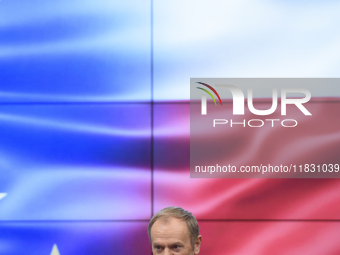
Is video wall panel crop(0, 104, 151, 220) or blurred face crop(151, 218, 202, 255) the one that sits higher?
video wall panel crop(0, 104, 151, 220)

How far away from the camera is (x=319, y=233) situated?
2592mm

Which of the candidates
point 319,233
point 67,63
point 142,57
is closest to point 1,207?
point 67,63

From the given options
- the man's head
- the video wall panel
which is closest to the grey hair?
the man's head

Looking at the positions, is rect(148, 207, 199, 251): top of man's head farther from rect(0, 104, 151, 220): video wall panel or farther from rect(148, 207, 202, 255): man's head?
rect(0, 104, 151, 220): video wall panel

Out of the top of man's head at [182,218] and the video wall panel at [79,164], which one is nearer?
the top of man's head at [182,218]

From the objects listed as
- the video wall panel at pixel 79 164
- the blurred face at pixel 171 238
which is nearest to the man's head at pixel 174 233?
the blurred face at pixel 171 238

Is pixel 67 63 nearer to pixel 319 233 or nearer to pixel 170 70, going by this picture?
pixel 170 70

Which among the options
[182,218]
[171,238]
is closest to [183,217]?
[182,218]

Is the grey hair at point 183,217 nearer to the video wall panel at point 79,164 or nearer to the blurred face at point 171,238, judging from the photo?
the blurred face at point 171,238

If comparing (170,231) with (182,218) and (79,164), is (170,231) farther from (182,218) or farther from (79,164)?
(79,164)

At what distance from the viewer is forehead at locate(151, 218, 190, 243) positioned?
A: 1.92 meters

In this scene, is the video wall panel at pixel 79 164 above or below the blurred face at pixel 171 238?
above

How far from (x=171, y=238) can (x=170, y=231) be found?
1.1 inches

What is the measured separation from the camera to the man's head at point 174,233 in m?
1.91
